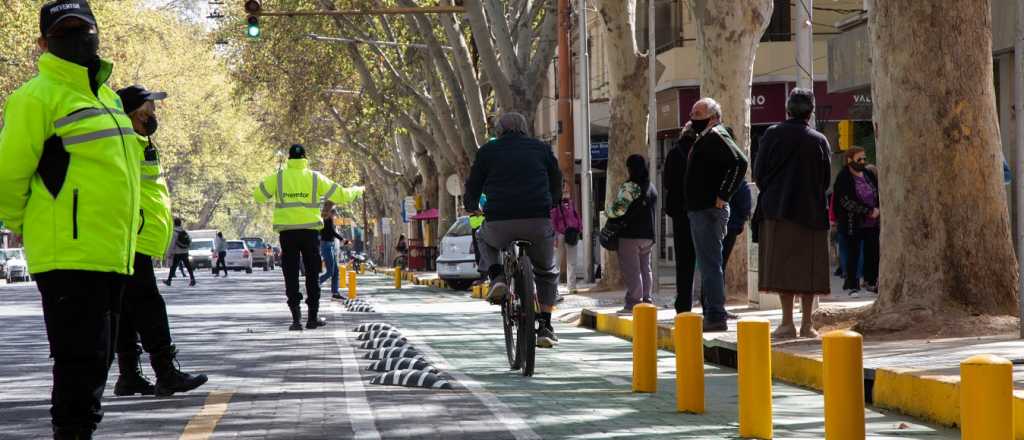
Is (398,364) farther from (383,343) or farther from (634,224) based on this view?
(634,224)

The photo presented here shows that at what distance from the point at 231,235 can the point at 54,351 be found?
536 ft

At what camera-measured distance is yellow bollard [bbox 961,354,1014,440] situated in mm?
5328

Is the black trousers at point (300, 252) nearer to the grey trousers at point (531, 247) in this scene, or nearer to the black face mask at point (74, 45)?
the grey trousers at point (531, 247)

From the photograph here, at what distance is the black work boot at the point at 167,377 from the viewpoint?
956 centimetres

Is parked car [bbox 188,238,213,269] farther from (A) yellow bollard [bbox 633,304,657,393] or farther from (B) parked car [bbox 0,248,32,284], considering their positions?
(A) yellow bollard [bbox 633,304,657,393]

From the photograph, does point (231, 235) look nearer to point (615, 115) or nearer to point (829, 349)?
point (615, 115)

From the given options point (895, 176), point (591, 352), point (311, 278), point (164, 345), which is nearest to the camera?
point (164, 345)

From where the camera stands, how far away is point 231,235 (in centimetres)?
16800

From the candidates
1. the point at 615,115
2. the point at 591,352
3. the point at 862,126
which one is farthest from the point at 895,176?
the point at 862,126

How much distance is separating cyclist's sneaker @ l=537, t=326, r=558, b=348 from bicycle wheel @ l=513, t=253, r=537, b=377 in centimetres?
114

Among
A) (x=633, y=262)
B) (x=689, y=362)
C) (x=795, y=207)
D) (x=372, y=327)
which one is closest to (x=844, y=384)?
(x=689, y=362)

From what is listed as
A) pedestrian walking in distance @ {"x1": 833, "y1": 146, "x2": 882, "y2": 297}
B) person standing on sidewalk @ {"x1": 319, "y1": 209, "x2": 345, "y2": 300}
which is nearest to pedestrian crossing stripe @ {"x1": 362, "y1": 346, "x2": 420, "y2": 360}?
pedestrian walking in distance @ {"x1": 833, "y1": 146, "x2": 882, "y2": 297}

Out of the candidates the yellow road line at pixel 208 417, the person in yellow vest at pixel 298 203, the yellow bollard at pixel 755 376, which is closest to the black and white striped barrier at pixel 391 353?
the yellow road line at pixel 208 417

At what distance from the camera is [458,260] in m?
32.8
